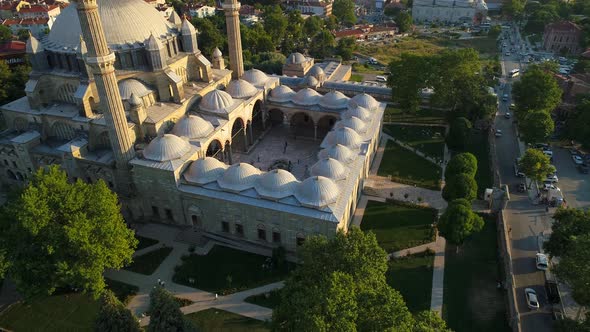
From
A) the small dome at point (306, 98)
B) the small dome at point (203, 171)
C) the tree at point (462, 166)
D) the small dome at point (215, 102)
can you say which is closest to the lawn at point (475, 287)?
the tree at point (462, 166)

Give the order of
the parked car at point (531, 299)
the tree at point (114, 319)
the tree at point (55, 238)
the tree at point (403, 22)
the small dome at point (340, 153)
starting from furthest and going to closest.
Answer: the tree at point (403, 22) → the small dome at point (340, 153) → the parked car at point (531, 299) → the tree at point (55, 238) → the tree at point (114, 319)

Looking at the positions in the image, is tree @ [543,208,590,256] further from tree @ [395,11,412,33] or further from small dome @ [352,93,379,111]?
tree @ [395,11,412,33]

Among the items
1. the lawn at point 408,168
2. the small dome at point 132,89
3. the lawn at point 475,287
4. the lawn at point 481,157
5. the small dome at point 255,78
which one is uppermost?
the small dome at point 132,89

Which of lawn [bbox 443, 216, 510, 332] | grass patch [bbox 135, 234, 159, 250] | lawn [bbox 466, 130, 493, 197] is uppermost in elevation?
lawn [bbox 466, 130, 493, 197]

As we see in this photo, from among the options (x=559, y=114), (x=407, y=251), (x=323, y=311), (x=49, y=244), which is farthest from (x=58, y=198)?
(x=559, y=114)

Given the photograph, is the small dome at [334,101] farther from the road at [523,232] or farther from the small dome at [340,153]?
the road at [523,232]

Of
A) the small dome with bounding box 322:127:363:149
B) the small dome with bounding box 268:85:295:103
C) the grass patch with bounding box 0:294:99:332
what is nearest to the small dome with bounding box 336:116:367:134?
the small dome with bounding box 322:127:363:149

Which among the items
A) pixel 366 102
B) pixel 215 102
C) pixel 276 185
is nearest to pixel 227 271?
pixel 276 185

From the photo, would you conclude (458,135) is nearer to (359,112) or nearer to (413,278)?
(359,112)
